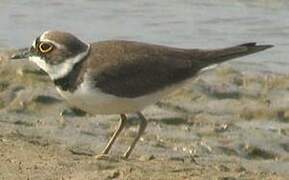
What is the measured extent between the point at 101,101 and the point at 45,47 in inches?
28.2

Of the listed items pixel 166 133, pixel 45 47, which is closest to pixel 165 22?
pixel 166 133

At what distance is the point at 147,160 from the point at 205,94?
282cm

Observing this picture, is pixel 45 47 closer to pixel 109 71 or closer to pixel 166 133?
pixel 109 71

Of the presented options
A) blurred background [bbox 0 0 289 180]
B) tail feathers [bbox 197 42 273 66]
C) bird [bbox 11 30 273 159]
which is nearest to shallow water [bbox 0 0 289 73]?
blurred background [bbox 0 0 289 180]

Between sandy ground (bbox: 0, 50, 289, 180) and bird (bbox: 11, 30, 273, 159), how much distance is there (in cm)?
48

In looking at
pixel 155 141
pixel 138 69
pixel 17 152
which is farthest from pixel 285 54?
pixel 17 152

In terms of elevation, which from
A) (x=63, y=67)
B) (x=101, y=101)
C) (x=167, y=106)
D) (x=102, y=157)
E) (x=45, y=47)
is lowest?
(x=167, y=106)

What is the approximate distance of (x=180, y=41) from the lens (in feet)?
43.9

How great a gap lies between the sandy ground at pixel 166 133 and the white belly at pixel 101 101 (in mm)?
416

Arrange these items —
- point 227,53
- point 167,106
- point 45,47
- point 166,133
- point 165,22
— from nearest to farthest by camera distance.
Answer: point 45,47
point 227,53
point 166,133
point 167,106
point 165,22

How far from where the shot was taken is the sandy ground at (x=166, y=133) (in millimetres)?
7844

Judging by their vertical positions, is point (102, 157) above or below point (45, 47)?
below

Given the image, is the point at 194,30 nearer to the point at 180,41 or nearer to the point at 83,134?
the point at 180,41

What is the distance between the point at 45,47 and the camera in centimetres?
855
